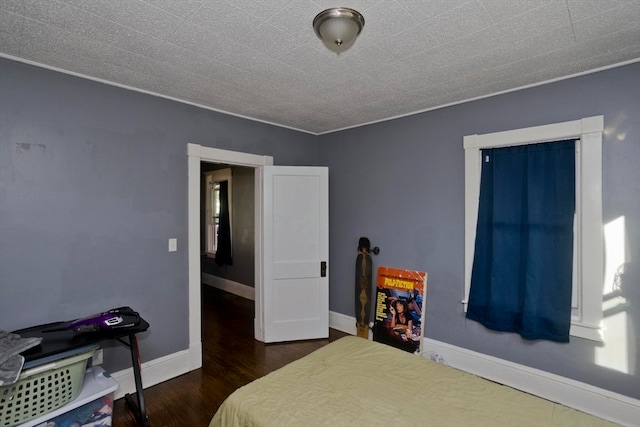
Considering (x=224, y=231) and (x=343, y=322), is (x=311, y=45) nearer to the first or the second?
(x=343, y=322)

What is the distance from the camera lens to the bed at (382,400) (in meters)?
1.35

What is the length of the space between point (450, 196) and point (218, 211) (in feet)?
14.8

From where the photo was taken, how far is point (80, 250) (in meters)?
2.28

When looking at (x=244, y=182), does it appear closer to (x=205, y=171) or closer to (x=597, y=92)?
(x=205, y=171)

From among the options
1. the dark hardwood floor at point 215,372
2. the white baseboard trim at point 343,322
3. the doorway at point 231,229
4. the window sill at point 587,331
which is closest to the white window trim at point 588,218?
the window sill at point 587,331

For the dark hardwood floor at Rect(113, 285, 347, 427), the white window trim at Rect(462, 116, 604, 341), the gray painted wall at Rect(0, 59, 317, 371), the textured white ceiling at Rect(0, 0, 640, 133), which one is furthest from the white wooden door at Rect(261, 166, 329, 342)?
the white window trim at Rect(462, 116, 604, 341)

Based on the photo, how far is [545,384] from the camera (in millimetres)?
2412

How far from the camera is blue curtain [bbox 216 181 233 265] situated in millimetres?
5727

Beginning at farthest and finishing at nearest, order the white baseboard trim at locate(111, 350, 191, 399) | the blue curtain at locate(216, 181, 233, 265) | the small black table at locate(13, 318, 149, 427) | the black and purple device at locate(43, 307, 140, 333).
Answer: the blue curtain at locate(216, 181, 233, 265) < the white baseboard trim at locate(111, 350, 191, 399) < the black and purple device at locate(43, 307, 140, 333) < the small black table at locate(13, 318, 149, 427)

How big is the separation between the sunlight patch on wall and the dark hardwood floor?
2436 millimetres

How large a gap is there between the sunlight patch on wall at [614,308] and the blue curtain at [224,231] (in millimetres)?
5064

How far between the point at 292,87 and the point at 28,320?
2.50m

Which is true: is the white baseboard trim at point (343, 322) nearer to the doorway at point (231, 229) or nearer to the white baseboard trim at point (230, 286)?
the white baseboard trim at point (230, 286)

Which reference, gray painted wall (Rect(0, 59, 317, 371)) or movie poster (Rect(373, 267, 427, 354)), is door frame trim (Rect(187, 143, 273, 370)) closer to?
gray painted wall (Rect(0, 59, 317, 371))
